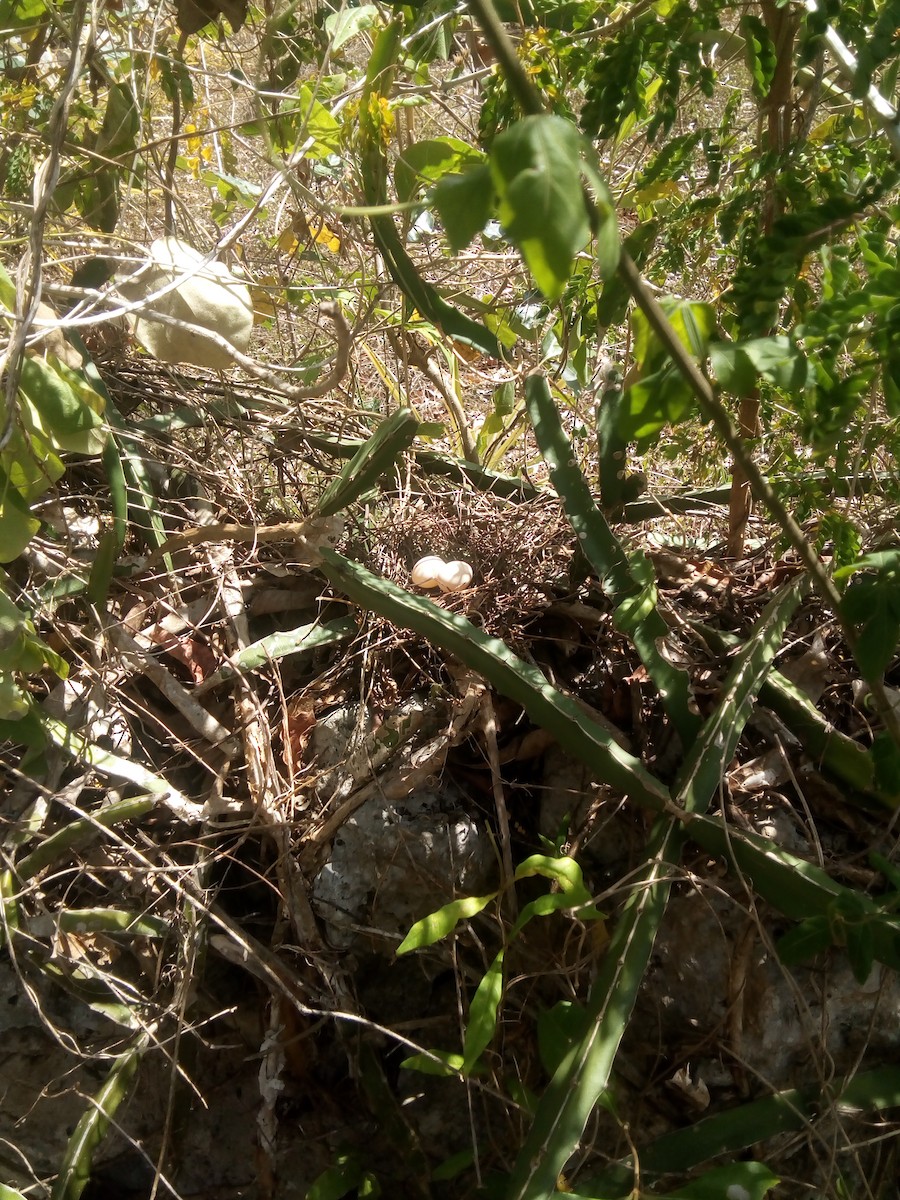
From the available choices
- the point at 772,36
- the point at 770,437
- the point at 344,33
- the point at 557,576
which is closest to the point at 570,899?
the point at 557,576

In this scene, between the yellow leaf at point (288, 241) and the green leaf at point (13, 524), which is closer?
the green leaf at point (13, 524)

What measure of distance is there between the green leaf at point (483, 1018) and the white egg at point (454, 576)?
1.44 feet

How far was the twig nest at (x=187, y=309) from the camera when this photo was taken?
102cm

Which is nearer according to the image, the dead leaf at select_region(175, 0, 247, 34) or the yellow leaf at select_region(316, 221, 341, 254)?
the dead leaf at select_region(175, 0, 247, 34)

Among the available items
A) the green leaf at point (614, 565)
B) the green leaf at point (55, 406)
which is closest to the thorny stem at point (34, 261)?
the green leaf at point (55, 406)

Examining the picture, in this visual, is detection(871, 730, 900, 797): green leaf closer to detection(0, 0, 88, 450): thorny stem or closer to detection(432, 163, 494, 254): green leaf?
detection(432, 163, 494, 254): green leaf

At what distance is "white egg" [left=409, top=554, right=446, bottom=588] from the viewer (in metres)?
1.13

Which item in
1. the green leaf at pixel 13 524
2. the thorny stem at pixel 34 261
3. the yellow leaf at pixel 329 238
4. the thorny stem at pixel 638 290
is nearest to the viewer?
the thorny stem at pixel 638 290

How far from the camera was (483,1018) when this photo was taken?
0.86m

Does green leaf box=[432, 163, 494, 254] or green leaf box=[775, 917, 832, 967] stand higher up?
green leaf box=[432, 163, 494, 254]

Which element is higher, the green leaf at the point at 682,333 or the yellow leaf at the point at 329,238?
the yellow leaf at the point at 329,238

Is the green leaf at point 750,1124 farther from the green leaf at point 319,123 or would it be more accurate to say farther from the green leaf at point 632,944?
the green leaf at point 319,123

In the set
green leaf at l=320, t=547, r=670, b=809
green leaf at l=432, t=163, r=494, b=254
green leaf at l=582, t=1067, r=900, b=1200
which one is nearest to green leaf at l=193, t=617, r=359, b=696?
green leaf at l=320, t=547, r=670, b=809

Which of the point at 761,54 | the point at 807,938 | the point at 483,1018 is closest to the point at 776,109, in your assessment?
the point at 761,54
